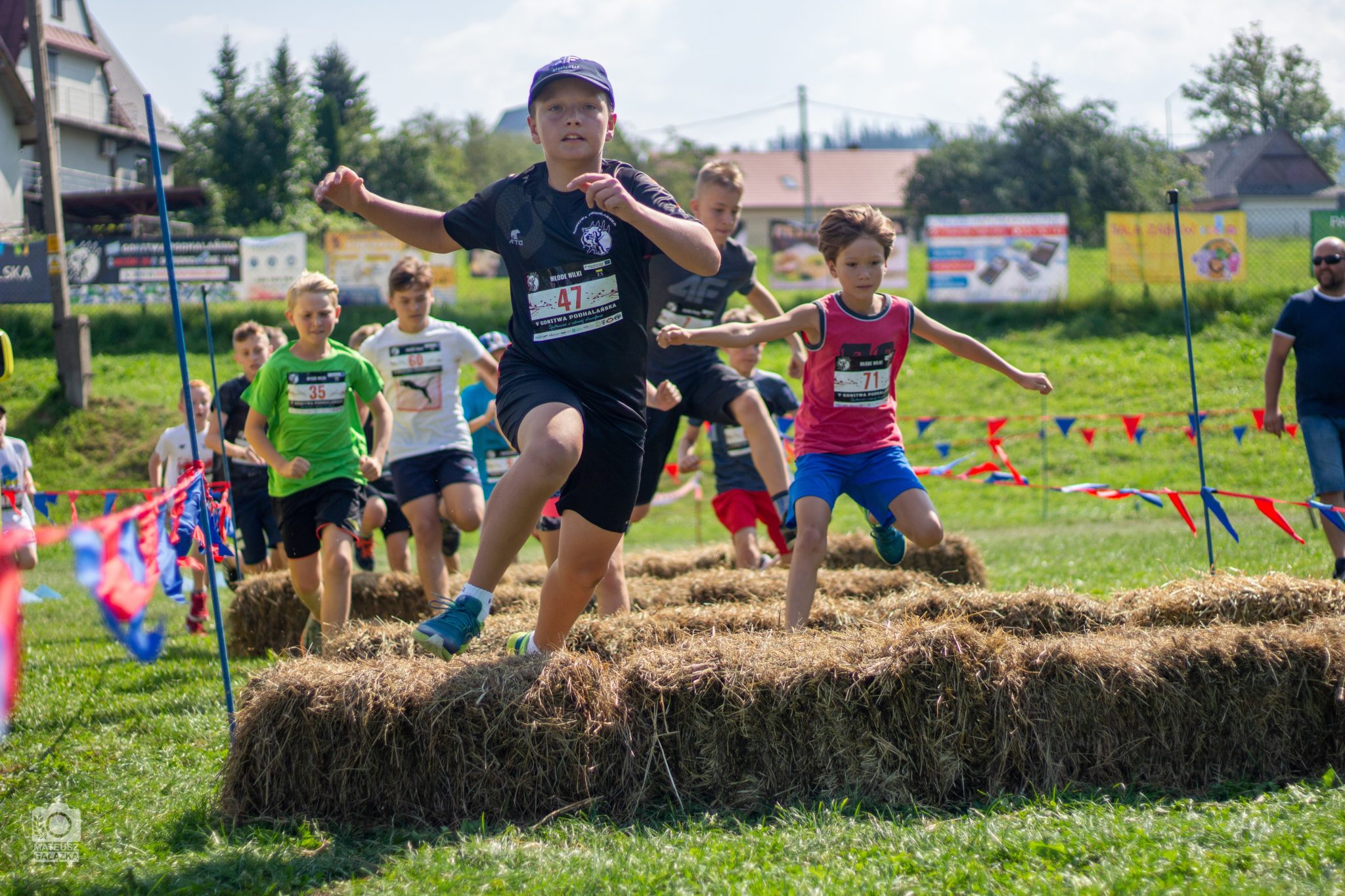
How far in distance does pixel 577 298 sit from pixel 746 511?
4585mm

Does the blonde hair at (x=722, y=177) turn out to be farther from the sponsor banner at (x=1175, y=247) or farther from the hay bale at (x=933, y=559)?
the sponsor banner at (x=1175, y=247)

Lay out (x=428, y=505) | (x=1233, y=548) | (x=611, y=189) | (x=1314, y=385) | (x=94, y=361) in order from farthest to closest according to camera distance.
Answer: (x=94, y=361) → (x=1233, y=548) → (x=1314, y=385) → (x=428, y=505) → (x=611, y=189)

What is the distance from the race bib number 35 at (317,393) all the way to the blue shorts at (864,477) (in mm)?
2559

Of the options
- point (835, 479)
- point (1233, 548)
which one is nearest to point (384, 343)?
point (835, 479)

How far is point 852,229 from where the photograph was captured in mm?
5461

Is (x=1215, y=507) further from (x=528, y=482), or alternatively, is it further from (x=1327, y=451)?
(x=528, y=482)

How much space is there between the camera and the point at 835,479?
215 inches

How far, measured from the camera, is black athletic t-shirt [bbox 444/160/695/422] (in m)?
4.09

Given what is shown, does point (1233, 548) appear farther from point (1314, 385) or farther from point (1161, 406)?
point (1161, 406)

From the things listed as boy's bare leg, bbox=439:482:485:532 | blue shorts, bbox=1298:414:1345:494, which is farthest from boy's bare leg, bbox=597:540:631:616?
blue shorts, bbox=1298:414:1345:494

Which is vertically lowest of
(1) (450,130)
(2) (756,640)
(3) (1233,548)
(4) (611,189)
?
(3) (1233,548)

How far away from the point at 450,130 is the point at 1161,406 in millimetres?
57103

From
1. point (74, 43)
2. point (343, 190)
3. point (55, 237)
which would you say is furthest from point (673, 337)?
point (74, 43)

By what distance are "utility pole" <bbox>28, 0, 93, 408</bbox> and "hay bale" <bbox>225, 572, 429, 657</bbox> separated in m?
12.7
